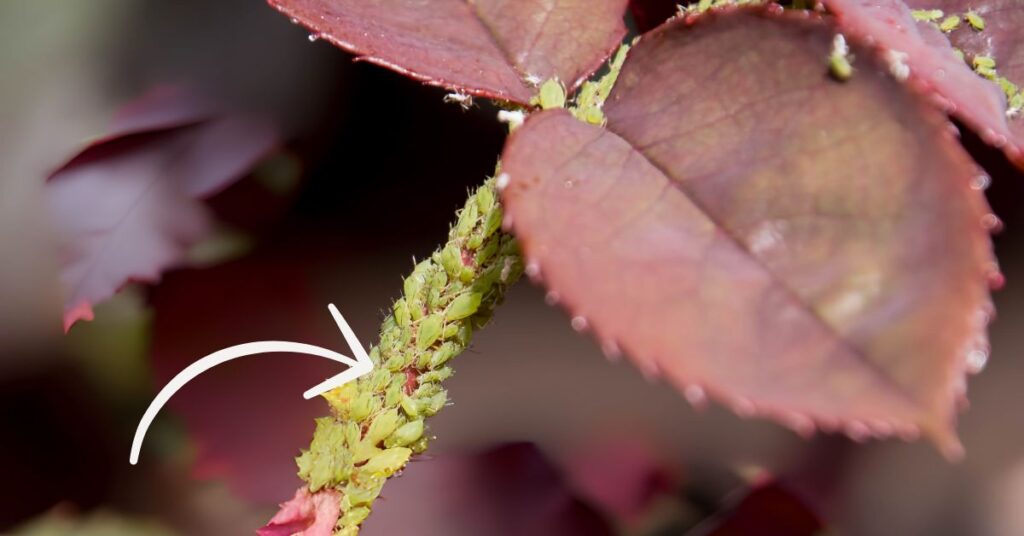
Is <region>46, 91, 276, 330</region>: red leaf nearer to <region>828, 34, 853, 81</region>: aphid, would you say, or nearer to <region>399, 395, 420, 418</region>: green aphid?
<region>399, 395, 420, 418</region>: green aphid

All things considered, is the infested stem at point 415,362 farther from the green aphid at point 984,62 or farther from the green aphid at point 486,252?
the green aphid at point 984,62

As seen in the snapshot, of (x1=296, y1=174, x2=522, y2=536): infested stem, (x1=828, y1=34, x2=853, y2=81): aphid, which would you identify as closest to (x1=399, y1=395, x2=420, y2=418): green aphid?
(x1=296, y1=174, x2=522, y2=536): infested stem

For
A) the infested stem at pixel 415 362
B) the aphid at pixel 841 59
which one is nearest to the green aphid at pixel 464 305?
the infested stem at pixel 415 362

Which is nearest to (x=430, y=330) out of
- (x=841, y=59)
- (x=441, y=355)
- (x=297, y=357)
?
(x=441, y=355)

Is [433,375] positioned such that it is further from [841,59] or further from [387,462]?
[841,59]

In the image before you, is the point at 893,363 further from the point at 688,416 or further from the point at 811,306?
the point at 688,416

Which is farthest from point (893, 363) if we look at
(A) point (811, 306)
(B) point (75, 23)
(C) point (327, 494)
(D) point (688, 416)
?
(B) point (75, 23)
